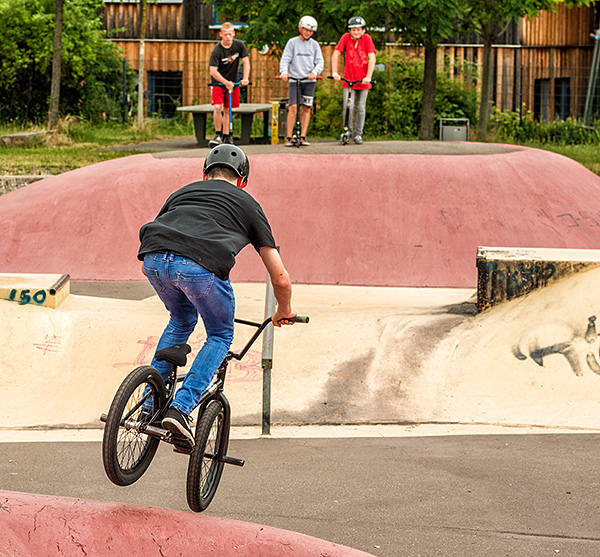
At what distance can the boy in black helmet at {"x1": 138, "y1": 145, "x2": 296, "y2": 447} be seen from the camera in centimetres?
369

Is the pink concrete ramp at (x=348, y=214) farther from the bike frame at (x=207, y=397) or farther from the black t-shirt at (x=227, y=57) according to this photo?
the bike frame at (x=207, y=397)

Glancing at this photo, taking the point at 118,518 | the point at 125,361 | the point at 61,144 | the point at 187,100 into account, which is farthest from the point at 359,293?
the point at 187,100

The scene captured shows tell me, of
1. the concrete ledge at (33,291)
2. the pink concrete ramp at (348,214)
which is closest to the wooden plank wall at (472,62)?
the pink concrete ramp at (348,214)

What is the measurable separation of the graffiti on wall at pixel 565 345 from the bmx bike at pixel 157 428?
3391mm

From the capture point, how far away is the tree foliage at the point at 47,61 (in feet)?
72.6

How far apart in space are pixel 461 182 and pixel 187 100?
15.8 m

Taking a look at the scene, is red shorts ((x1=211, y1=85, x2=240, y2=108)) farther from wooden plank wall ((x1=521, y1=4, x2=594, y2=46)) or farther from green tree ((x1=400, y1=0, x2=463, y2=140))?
wooden plank wall ((x1=521, y1=4, x2=594, y2=46))

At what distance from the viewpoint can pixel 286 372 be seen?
22.5ft

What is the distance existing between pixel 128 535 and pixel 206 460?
30.4 inches

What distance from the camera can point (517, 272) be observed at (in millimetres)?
7598

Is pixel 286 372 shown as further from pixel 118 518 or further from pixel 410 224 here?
pixel 410 224

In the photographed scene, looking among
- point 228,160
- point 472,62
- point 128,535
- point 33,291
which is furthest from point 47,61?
point 128,535

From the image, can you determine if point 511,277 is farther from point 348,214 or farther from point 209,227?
point 209,227

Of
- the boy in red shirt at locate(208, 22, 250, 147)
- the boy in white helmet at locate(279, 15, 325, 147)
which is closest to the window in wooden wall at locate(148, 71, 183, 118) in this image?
the boy in red shirt at locate(208, 22, 250, 147)
